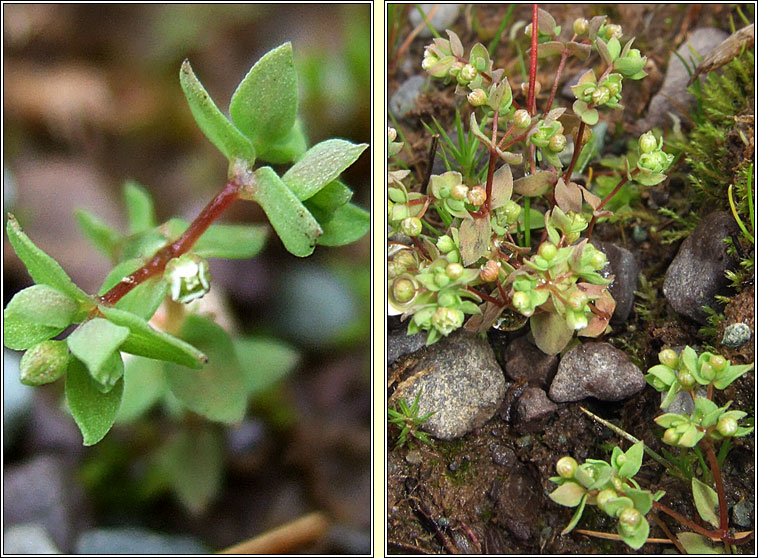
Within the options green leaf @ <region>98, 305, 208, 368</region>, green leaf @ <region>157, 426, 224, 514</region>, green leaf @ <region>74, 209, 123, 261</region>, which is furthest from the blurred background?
green leaf @ <region>98, 305, 208, 368</region>

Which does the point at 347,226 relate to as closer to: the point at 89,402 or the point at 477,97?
the point at 477,97

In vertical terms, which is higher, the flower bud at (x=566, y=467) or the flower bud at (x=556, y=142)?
the flower bud at (x=556, y=142)

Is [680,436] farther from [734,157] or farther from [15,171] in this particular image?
[15,171]

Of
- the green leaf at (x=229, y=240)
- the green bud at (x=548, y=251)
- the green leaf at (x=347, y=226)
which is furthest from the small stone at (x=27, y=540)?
the green bud at (x=548, y=251)

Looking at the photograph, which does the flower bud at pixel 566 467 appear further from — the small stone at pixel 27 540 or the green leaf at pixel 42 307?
the small stone at pixel 27 540

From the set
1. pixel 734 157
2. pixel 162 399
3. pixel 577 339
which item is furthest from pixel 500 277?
pixel 162 399

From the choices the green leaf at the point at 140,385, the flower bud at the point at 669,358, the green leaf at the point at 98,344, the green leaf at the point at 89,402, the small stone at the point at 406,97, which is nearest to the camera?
the green leaf at the point at 98,344

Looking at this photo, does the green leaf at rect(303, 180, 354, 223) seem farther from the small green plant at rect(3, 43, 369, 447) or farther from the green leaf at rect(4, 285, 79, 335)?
the green leaf at rect(4, 285, 79, 335)

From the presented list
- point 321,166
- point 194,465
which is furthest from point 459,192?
point 194,465
